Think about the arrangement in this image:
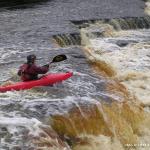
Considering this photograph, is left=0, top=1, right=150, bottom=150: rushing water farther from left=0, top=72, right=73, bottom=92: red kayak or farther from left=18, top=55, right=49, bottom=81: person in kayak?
left=18, top=55, right=49, bottom=81: person in kayak

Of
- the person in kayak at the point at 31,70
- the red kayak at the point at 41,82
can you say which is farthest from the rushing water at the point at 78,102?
the person in kayak at the point at 31,70

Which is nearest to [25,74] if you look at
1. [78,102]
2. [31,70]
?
[31,70]

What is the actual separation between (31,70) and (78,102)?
1.44m

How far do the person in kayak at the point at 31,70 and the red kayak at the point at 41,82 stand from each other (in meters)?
0.17

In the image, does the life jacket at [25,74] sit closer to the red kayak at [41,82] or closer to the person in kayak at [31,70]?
the person in kayak at [31,70]

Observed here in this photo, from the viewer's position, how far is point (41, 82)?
9.02m

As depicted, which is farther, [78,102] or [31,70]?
[31,70]

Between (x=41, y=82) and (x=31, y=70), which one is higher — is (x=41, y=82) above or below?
below

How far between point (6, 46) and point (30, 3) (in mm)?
8733

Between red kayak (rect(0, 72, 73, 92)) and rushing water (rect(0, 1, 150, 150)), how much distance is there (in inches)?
5.0

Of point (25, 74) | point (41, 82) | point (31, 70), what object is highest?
point (31, 70)

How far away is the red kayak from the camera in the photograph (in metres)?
8.74

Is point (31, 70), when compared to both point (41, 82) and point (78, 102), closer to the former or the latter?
point (41, 82)

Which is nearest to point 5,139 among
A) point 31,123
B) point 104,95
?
point 31,123
